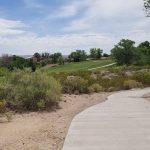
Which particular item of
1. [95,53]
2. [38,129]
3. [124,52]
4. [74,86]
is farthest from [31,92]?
[95,53]

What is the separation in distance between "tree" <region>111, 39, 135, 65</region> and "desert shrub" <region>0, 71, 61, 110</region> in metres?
53.9

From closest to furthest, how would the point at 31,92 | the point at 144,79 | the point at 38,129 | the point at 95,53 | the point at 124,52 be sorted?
the point at 38,129 → the point at 31,92 → the point at 144,79 → the point at 124,52 → the point at 95,53

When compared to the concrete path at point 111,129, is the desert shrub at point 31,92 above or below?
above

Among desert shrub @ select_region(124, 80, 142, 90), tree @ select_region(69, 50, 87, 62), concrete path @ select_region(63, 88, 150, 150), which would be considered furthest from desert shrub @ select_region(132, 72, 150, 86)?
tree @ select_region(69, 50, 87, 62)

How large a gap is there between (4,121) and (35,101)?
2425 millimetres

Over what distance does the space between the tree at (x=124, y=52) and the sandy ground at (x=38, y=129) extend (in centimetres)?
5389

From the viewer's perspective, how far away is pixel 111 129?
10711mm

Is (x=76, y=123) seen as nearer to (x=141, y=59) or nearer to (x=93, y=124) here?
(x=93, y=124)

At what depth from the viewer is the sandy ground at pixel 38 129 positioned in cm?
975

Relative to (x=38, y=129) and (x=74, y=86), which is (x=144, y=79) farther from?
(x=38, y=129)

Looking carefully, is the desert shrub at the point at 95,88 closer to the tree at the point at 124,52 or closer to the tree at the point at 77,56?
the tree at the point at 124,52

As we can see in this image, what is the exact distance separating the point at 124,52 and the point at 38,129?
5893 cm

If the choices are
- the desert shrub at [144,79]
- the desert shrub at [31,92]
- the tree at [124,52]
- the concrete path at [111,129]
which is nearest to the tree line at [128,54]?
the tree at [124,52]

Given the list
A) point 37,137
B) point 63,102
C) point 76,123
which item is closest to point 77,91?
point 63,102
